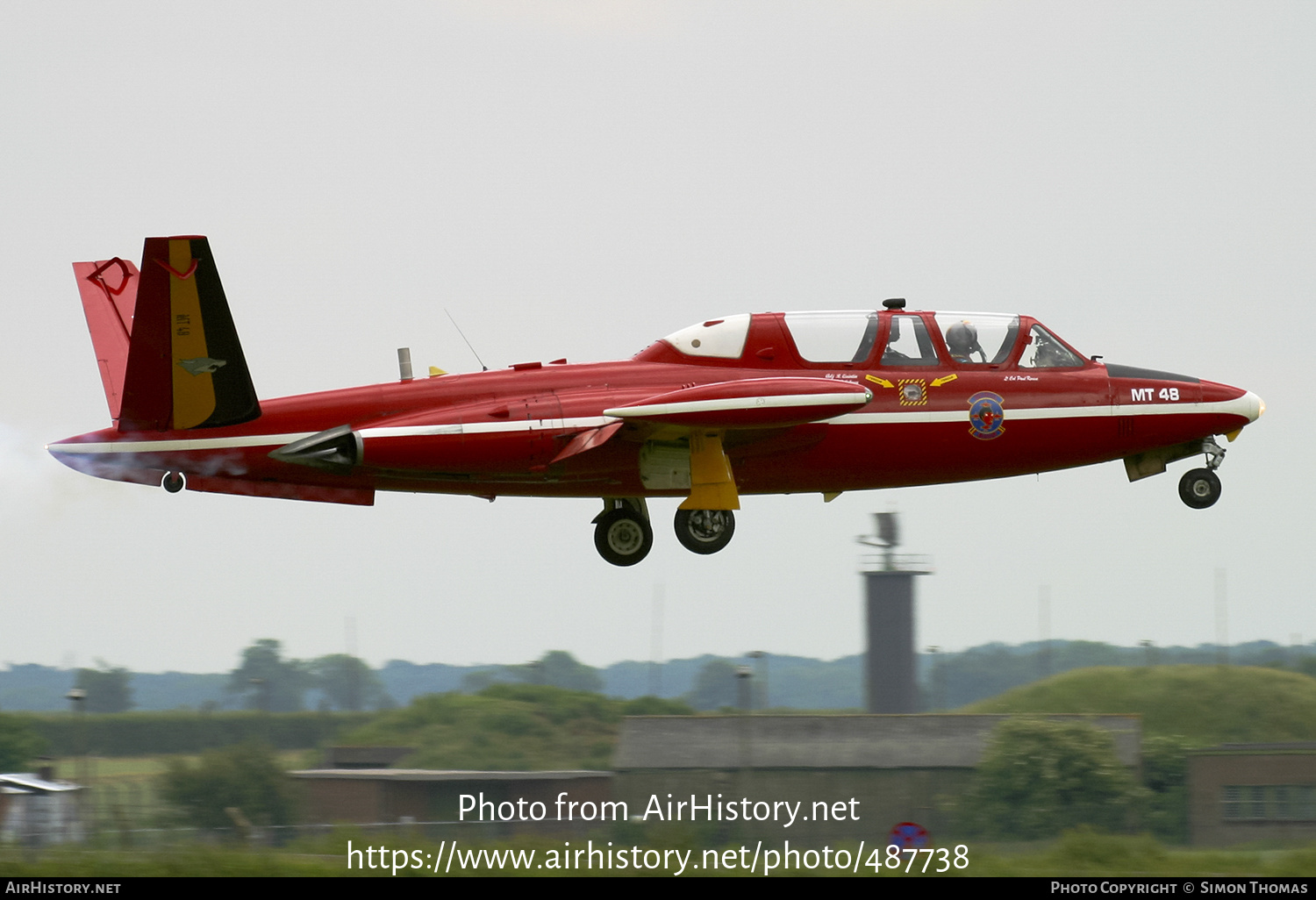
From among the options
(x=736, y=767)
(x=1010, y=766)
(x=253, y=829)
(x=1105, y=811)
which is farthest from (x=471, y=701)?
(x=1105, y=811)

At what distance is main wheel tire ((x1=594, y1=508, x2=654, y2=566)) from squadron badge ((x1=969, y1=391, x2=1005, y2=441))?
18.2ft

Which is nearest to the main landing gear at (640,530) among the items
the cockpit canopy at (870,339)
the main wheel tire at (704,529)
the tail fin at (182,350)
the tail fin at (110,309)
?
the main wheel tire at (704,529)

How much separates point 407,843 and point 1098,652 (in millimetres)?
46913

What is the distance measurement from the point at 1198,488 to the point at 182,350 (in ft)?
56.8

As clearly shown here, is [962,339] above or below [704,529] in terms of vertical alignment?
above

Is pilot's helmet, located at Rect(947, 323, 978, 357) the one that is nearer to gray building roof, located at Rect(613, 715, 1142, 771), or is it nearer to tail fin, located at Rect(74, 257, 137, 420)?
tail fin, located at Rect(74, 257, 137, 420)

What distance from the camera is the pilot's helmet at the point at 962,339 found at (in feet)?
77.4

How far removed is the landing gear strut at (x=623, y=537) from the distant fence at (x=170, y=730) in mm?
32472

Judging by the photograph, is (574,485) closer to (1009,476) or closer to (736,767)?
(1009,476)

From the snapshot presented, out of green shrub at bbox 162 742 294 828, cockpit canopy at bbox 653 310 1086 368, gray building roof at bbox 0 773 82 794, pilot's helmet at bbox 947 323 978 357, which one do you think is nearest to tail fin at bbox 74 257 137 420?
cockpit canopy at bbox 653 310 1086 368

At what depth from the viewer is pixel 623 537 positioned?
2367 cm

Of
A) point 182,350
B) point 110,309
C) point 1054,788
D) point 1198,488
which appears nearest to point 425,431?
point 182,350

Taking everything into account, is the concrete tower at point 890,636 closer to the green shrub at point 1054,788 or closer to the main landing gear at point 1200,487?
the green shrub at point 1054,788

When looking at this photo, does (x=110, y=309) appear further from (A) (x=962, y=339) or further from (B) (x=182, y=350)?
(A) (x=962, y=339)
